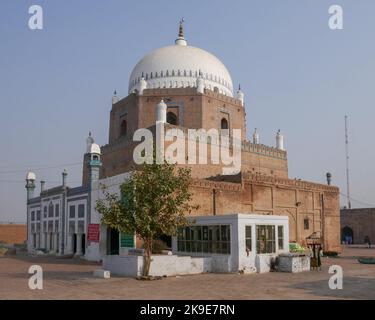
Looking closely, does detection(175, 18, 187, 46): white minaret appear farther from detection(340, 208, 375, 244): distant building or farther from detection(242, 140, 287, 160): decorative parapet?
detection(340, 208, 375, 244): distant building

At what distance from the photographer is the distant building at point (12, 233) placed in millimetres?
64000

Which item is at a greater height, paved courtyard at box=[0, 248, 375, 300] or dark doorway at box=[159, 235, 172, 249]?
dark doorway at box=[159, 235, 172, 249]

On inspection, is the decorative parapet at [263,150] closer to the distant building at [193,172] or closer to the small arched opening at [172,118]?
the distant building at [193,172]

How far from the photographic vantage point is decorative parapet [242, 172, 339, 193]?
3328 cm

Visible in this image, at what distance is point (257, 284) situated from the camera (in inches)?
697

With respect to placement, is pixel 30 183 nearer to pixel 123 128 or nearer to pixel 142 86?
pixel 123 128

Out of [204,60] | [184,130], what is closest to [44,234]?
[184,130]

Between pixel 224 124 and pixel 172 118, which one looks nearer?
pixel 172 118

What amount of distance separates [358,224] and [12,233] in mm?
47657

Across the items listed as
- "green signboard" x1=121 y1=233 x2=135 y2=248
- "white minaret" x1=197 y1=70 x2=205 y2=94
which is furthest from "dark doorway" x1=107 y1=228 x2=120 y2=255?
"white minaret" x1=197 y1=70 x2=205 y2=94

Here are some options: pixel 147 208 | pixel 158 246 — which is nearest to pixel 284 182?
pixel 158 246

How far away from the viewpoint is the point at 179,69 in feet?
128
